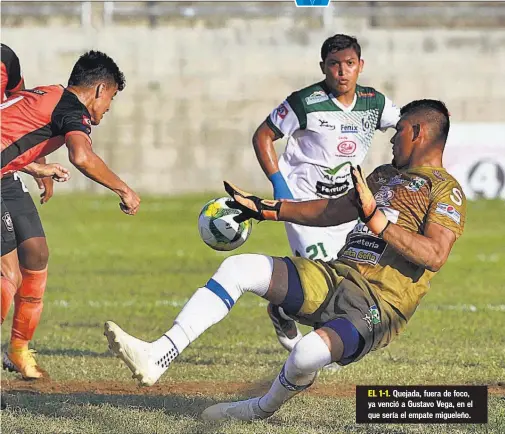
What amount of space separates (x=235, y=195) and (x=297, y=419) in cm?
151

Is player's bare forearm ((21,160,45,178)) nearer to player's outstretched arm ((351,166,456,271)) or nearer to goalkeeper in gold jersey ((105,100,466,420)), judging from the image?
goalkeeper in gold jersey ((105,100,466,420))

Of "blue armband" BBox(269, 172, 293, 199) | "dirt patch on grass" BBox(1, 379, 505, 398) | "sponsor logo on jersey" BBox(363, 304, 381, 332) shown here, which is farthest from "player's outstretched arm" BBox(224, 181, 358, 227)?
"blue armband" BBox(269, 172, 293, 199)

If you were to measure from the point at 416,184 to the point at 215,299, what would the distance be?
4.24ft

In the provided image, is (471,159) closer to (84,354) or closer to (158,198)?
(158,198)

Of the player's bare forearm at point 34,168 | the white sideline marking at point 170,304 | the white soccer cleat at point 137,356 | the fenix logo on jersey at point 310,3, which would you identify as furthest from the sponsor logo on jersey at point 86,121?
the fenix logo on jersey at point 310,3

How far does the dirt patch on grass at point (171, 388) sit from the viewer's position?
7512 millimetres

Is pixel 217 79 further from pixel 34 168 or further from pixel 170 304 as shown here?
pixel 34 168

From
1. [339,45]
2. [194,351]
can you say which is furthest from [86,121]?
[194,351]

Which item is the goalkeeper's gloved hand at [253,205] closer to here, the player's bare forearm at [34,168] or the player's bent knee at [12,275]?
the player's bare forearm at [34,168]

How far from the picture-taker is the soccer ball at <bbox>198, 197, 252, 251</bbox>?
6.96 metres

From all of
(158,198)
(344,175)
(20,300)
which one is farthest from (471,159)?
(20,300)

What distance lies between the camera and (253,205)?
19.9ft

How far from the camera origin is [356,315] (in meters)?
5.88

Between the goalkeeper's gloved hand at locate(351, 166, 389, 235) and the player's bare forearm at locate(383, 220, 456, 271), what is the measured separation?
0.16ft
